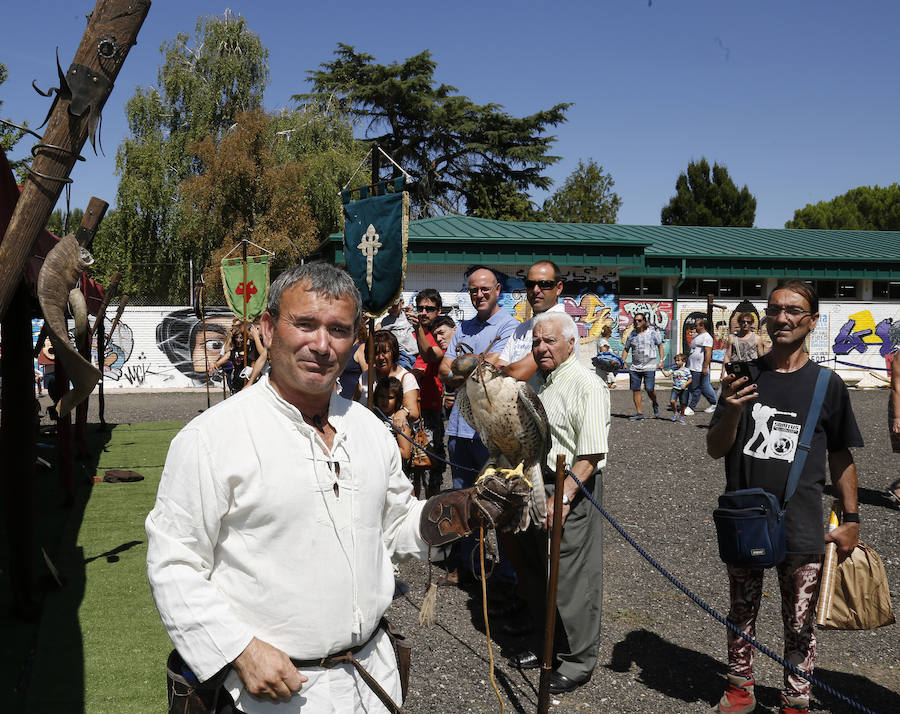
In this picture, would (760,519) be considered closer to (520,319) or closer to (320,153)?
(520,319)

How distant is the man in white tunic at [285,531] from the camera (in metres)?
1.65

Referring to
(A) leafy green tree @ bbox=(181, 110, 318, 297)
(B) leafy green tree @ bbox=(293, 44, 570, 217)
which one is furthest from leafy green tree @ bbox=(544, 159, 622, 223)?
(A) leafy green tree @ bbox=(181, 110, 318, 297)

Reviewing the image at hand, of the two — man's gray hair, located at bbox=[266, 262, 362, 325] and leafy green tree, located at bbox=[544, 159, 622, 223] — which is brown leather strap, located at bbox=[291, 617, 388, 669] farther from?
leafy green tree, located at bbox=[544, 159, 622, 223]

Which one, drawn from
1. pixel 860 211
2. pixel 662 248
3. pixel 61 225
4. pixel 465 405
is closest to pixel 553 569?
pixel 465 405

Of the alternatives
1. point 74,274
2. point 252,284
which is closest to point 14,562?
point 74,274

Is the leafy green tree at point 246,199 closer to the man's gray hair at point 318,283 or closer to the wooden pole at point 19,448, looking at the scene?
the wooden pole at point 19,448

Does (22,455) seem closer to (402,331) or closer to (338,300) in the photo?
(338,300)

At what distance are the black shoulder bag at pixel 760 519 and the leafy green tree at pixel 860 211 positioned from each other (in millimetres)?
54877

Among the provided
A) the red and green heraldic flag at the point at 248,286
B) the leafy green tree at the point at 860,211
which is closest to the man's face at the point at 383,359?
the red and green heraldic flag at the point at 248,286

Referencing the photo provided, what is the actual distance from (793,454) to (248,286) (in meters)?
9.55

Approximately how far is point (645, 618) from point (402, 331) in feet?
14.6

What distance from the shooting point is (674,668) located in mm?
3990

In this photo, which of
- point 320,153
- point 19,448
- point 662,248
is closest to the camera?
point 19,448

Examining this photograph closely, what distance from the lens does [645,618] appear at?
15.5 feet
